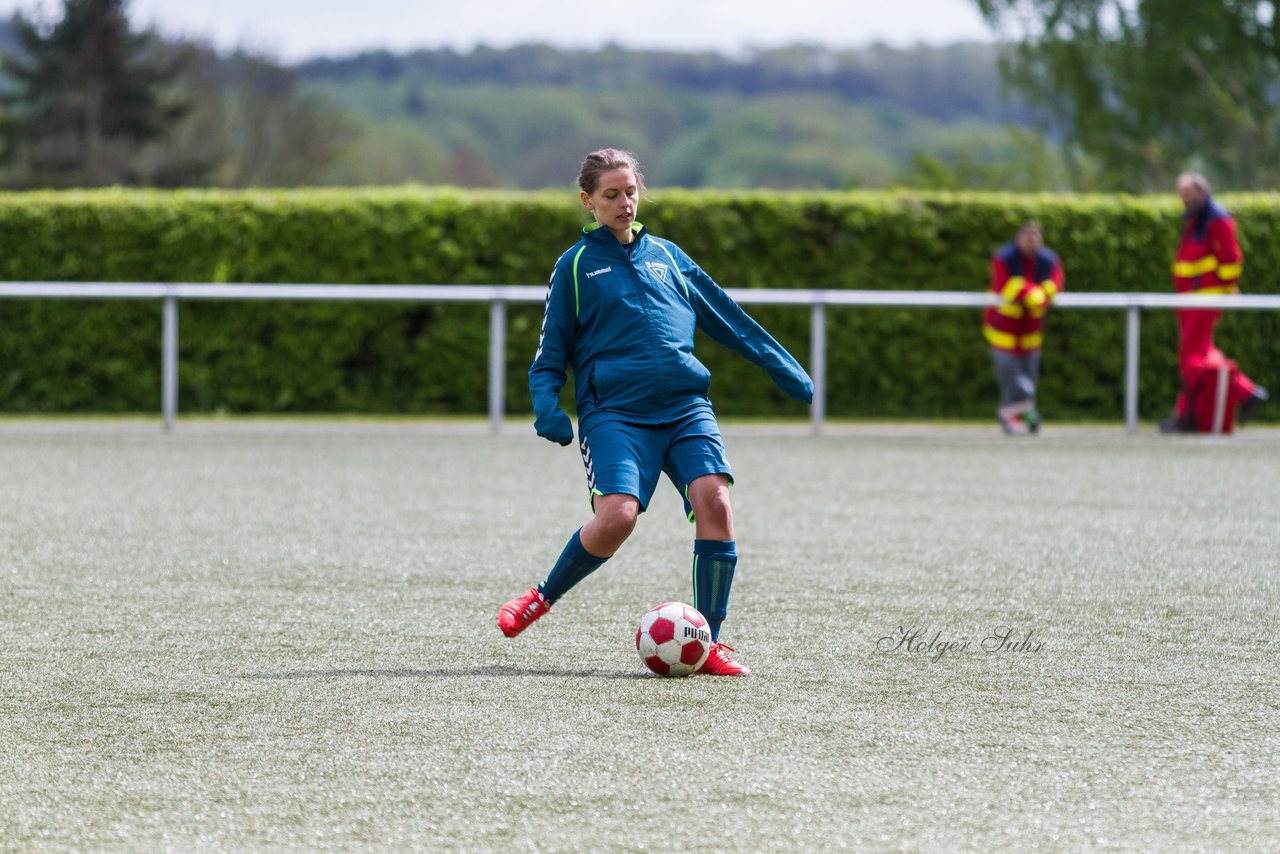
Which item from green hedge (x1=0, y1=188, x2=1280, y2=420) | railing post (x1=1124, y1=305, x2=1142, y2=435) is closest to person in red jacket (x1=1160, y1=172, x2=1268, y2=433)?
railing post (x1=1124, y1=305, x2=1142, y2=435)

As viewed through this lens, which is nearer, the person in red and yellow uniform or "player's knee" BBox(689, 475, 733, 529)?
"player's knee" BBox(689, 475, 733, 529)

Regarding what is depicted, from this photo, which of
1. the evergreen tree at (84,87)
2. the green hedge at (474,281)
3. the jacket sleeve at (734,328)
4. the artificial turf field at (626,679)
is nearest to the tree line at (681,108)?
the evergreen tree at (84,87)

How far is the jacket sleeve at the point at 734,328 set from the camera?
519 centimetres

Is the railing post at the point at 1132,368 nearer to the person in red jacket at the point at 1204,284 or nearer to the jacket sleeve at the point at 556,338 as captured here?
the person in red jacket at the point at 1204,284

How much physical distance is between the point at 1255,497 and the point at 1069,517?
1.49 meters

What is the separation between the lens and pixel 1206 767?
3619mm

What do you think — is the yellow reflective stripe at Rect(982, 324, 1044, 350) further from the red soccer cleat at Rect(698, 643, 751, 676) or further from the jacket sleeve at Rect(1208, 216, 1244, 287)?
the red soccer cleat at Rect(698, 643, 751, 676)

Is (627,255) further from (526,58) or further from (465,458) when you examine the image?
(526,58)

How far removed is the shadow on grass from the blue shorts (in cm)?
48

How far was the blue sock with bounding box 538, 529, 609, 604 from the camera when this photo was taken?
195 inches

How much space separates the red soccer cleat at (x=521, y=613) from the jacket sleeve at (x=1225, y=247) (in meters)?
9.72

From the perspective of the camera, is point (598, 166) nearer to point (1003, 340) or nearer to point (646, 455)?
point (646, 455)

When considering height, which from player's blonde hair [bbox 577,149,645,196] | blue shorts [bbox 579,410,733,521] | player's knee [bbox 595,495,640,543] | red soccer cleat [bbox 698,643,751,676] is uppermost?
player's blonde hair [bbox 577,149,645,196]

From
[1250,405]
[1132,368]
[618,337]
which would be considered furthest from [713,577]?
[1250,405]
